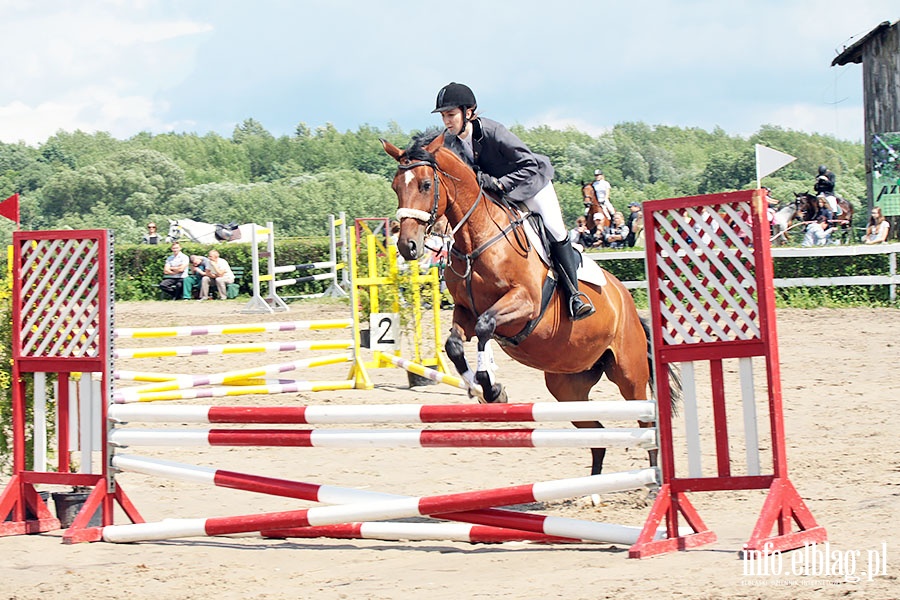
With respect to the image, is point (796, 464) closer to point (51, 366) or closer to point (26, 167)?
point (51, 366)

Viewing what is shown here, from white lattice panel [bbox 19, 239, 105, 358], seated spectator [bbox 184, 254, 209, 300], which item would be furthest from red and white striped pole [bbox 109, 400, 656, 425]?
seated spectator [bbox 184, 254, 209, 300]

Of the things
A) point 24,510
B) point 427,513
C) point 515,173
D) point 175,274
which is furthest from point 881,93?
point 24,510

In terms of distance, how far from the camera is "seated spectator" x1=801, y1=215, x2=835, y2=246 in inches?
583

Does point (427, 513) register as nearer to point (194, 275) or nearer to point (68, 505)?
point (68, 505)

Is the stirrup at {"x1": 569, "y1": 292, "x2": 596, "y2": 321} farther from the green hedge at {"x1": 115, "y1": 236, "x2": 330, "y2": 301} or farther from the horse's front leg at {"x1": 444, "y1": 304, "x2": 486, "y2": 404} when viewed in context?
the green hedge at {"x1": 115, "y1": 236, "x2": 330, "y2": 301}

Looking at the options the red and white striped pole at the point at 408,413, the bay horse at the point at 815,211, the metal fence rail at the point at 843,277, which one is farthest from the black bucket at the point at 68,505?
the bay horse at the point at 815,211

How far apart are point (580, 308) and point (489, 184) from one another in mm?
781

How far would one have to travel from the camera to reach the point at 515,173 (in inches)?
216

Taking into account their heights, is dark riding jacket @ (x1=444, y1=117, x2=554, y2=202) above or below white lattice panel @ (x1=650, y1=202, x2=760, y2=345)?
above

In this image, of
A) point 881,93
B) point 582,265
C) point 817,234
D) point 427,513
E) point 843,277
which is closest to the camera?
point 427,513

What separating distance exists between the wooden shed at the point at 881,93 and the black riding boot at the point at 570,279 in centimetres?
1178

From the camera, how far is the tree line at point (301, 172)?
3222 cm

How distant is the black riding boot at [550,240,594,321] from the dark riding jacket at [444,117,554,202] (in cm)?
32

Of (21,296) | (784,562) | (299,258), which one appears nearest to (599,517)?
(784,562)
